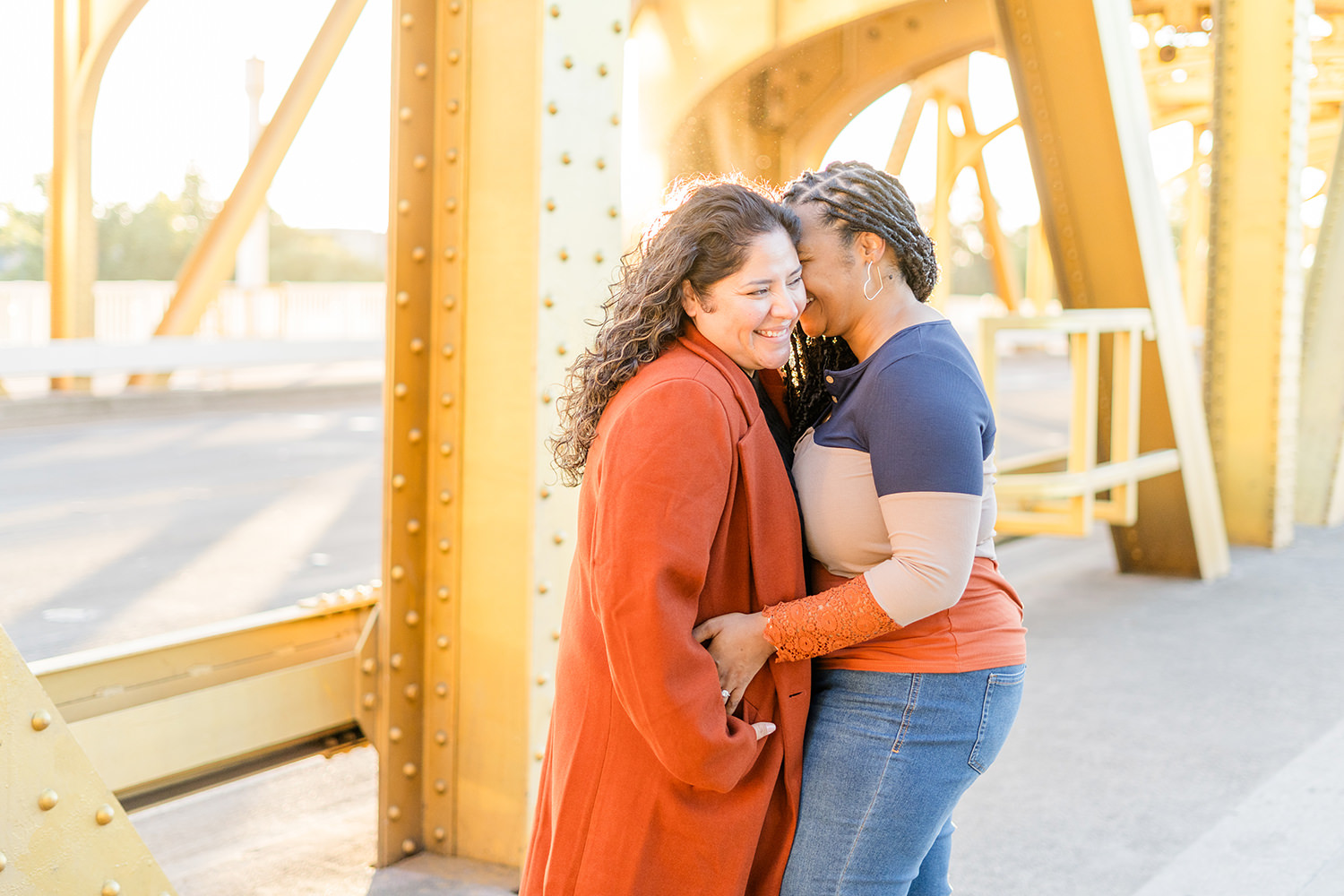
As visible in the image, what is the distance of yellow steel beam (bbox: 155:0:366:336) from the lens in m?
4.39

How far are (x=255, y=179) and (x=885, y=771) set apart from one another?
4.27 meters

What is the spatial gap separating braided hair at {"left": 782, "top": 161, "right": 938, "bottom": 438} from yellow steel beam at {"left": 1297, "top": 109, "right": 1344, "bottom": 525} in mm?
7888

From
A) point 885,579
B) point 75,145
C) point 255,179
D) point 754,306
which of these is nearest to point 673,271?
point 754,306

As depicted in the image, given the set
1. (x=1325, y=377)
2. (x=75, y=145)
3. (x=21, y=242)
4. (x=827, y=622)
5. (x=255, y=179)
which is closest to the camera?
(x=827, y=622)

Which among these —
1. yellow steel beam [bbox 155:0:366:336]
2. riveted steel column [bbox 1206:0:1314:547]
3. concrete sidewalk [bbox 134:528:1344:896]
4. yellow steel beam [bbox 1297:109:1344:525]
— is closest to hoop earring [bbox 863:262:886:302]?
concrete sidewalk [bbox 134:528:1344:896]

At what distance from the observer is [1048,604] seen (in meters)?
6.14

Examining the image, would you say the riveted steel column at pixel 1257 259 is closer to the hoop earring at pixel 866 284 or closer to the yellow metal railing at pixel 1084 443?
the yellow metal railing at pixel 1084 443

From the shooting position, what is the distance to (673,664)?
5.01 ft

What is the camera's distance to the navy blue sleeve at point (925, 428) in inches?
63.3

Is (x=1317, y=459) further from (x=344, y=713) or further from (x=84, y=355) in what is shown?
(x=84, y=355)

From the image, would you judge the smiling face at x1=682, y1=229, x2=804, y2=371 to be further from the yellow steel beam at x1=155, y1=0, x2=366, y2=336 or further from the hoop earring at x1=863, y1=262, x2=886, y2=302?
the yellow steel beam at x1=155, y1=0, x2=366, y2=336

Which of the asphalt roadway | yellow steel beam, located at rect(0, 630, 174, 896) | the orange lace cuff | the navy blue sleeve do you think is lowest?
the asphalt roadway

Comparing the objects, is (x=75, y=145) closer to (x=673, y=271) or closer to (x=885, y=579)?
(x=673, y=271)

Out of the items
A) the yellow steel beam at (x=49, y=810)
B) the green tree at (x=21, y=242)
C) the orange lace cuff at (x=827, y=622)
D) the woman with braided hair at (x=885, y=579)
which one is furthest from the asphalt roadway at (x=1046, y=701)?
the green tree at (x=21, y=242)
